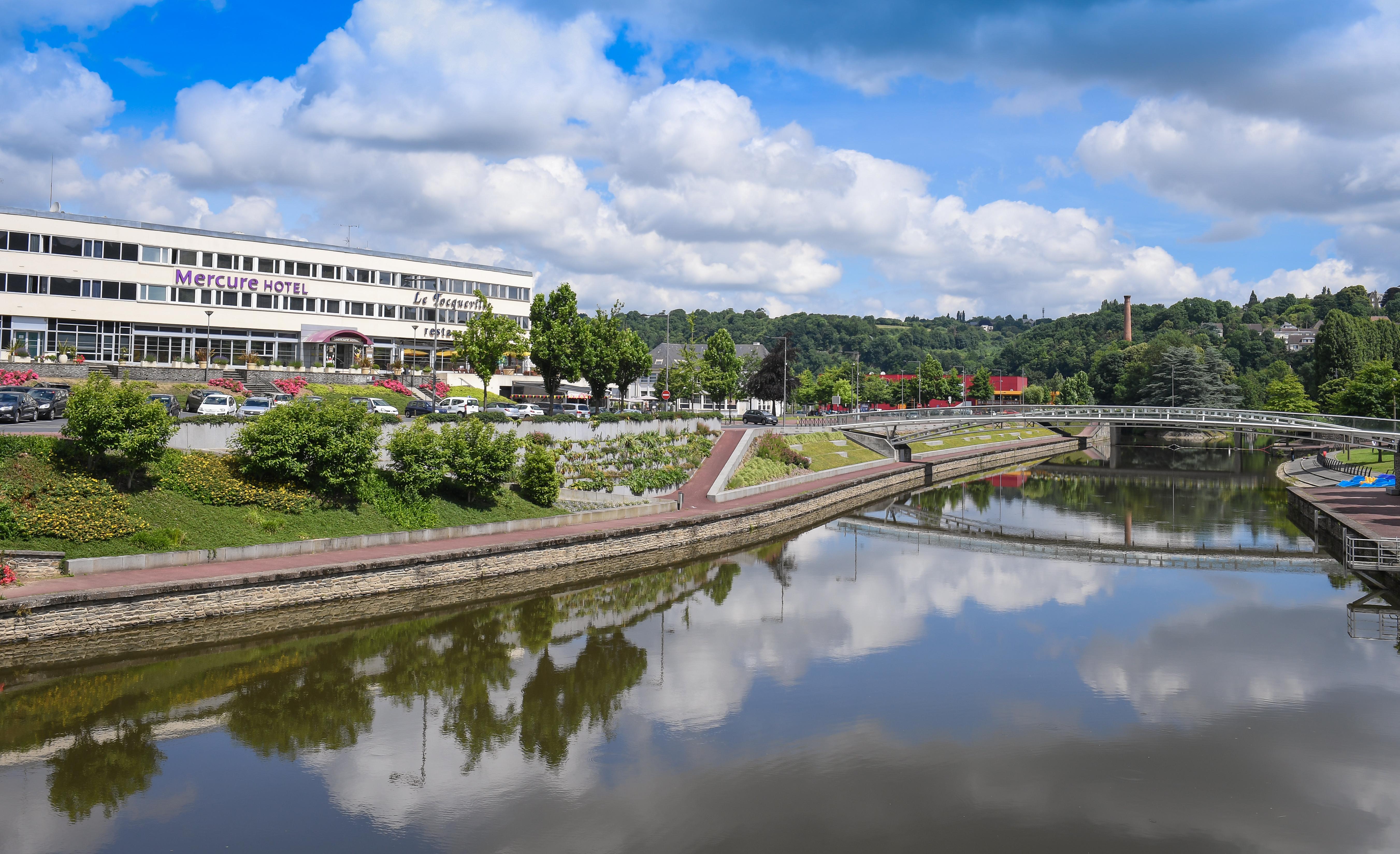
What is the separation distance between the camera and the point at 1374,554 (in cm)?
3841

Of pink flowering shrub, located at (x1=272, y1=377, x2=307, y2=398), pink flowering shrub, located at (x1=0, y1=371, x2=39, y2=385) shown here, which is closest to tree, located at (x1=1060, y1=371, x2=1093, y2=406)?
pink flowering shrub, located at (x1=272, y1=377, x2=307, y2=398)

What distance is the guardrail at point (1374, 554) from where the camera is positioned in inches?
1369

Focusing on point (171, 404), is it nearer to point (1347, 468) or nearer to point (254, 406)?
point (254, 406)

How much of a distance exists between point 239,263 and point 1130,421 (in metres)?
67.2

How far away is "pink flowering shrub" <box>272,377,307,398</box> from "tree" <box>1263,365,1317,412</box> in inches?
3968

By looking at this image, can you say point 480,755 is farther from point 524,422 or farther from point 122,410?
point 524,422

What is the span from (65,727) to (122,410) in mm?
12847

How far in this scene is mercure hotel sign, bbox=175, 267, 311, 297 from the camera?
67438 mm

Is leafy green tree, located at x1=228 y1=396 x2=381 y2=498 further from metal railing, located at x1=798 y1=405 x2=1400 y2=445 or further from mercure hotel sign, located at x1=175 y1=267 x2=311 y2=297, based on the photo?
metal railing, located at x1=798 y1=405 x2=1400 y2=445

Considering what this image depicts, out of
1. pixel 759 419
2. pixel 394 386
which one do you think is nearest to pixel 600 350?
pixel 394 386

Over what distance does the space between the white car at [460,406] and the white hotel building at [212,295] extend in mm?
18244

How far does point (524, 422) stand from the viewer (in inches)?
1807

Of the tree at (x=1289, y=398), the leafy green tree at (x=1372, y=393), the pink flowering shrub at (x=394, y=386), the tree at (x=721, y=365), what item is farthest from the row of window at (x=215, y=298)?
the tree at (x=1289, y=398)

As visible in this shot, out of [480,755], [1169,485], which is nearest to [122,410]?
[480,755]
